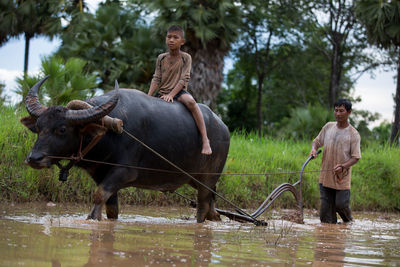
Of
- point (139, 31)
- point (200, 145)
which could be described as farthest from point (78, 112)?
point (139, 31)

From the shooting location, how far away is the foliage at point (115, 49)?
17.6 m

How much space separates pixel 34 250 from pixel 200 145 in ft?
9.81

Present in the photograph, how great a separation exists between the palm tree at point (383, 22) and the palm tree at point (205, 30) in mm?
4126

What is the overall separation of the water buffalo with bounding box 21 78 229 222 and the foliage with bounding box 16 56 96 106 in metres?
3.50

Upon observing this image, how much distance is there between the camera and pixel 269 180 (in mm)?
9383

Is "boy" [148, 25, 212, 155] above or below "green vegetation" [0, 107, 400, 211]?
above

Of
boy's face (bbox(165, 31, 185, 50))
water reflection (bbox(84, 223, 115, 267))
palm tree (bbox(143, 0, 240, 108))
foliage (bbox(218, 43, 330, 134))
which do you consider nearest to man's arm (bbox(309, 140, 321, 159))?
boy's face (bbox(165, 31, 185, 50))

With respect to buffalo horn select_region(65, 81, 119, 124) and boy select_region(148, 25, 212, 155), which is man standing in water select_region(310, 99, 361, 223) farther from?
buffalo horn select_region(65, 81, 119, 124)

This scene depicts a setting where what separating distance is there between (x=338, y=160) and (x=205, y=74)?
10.4 metres

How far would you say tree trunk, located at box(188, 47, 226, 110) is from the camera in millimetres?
16875

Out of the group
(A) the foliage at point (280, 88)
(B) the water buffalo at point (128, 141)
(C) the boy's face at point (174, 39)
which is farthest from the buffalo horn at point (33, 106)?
(A) the foliage at point (280, 88)

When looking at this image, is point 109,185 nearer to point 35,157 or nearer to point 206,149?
point 35,157

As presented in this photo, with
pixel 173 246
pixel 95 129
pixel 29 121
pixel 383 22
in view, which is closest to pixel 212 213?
pixel 95 129

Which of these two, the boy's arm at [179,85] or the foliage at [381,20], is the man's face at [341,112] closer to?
the boy's arm at [179,85]
